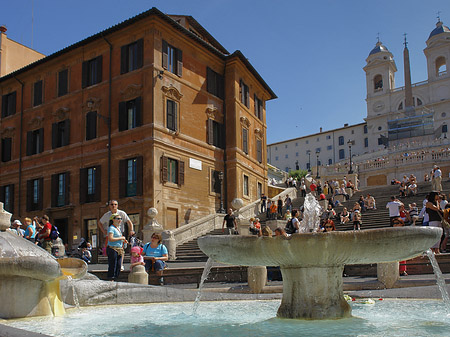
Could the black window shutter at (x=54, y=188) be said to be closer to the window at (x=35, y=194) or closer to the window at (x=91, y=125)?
the window at (x=35, y=194)

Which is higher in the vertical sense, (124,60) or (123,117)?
(124,60)

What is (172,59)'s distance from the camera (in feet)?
90.9

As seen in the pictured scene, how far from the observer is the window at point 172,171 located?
25.7m

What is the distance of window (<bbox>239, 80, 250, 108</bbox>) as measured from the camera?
32444 millimetres

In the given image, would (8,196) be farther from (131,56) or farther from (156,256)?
(156,256)

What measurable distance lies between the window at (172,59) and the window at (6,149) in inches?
538

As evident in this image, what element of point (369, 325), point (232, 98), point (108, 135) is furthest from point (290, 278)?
point (232, 98)

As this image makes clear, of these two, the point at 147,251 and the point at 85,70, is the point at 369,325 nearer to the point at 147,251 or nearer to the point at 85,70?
the point at 147,251

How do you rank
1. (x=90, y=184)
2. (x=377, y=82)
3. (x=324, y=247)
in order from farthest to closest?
(x=377, y=82) → (x=90, y=184) → (x=324, y=247)

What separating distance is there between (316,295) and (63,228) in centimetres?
2574

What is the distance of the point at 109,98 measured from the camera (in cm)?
2788

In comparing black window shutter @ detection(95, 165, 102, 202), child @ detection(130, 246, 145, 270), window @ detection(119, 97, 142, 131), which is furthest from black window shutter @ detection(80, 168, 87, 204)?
child @ detection(130, 246, 145, 270)

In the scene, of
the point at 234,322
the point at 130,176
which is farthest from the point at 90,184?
the point at 234,322

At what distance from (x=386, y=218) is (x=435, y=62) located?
3055 inches
